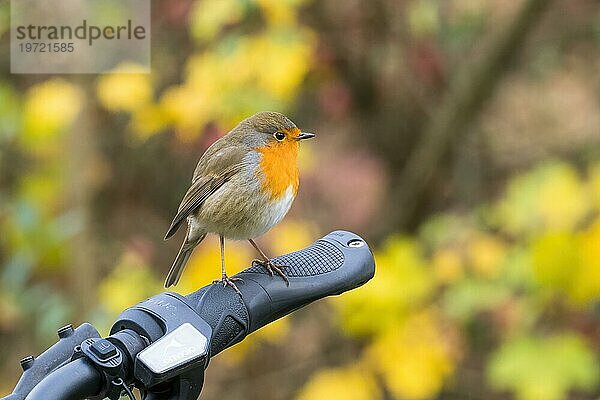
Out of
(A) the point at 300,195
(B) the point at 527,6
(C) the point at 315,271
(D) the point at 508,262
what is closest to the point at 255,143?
(C) the point at 315,271

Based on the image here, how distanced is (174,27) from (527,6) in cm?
184

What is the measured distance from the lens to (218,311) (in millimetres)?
1685

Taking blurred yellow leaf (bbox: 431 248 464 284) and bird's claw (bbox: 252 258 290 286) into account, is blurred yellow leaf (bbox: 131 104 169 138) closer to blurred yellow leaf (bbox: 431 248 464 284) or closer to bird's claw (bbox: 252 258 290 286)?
blurred yellow leaf (bbox: 431 248 464 284)

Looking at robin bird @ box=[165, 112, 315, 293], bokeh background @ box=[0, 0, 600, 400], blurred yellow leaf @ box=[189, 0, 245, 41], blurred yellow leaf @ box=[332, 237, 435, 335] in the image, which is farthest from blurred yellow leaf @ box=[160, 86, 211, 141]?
robin bird @ box=[165, 112, 315, 293]

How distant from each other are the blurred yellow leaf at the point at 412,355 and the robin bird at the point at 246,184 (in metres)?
1.52

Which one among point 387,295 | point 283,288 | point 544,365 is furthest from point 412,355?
point 283,288

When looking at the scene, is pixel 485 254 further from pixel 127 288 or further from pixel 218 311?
pixel 218 311

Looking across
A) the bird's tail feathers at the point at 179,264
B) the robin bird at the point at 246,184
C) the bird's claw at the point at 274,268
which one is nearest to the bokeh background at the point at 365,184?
the bird's tail feathers at the point at 179,264

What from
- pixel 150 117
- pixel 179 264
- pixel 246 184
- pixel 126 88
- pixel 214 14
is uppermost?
pixel 214 14

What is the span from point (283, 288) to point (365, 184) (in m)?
3.10

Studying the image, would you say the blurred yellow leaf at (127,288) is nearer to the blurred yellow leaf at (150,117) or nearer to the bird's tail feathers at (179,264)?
the blurred yellow leaf at (150,117)

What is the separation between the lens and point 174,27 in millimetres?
4953

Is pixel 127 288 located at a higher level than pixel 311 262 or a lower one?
lower

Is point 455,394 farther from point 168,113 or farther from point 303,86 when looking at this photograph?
point 168,113
